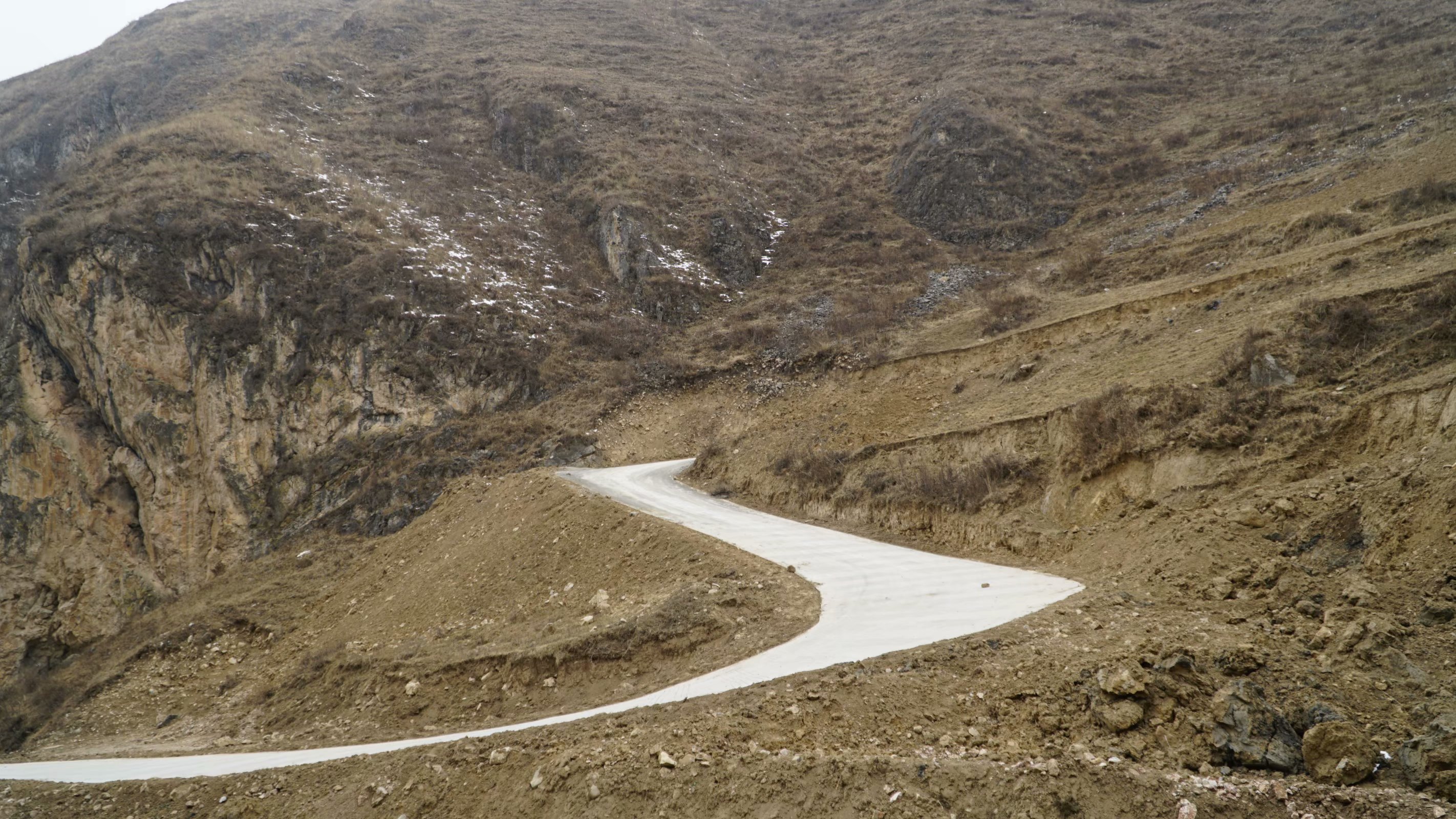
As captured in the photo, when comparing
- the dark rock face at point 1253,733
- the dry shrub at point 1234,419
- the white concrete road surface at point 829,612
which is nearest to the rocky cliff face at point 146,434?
the white concrete road surface at point 829,612

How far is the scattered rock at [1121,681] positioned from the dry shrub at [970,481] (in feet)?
22.6

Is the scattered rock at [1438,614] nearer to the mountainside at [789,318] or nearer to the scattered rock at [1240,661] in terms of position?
the mountainside at [789,318]

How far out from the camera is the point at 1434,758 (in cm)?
442

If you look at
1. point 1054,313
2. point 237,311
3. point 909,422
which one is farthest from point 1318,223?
point 237,311

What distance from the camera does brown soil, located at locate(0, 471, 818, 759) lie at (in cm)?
971

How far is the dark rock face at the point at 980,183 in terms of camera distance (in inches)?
1211

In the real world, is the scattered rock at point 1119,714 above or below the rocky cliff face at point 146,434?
below

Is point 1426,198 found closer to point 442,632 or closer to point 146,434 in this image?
point 442,632

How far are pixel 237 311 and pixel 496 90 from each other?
79.7ft

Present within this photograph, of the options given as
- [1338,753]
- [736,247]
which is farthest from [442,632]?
[736,247]

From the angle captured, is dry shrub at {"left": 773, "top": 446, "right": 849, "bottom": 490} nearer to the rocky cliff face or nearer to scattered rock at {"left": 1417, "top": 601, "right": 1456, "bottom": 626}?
scattered rock at {"left": 1417, "top": 601, "right": 1456, "bottom": 626}

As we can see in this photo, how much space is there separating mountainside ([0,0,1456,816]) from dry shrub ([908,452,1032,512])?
0.34 ft

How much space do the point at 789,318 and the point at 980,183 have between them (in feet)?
44.3

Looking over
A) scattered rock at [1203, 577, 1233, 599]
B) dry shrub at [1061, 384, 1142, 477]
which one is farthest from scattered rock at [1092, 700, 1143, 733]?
dry shrub at [1061, 384, 1142, 477]
